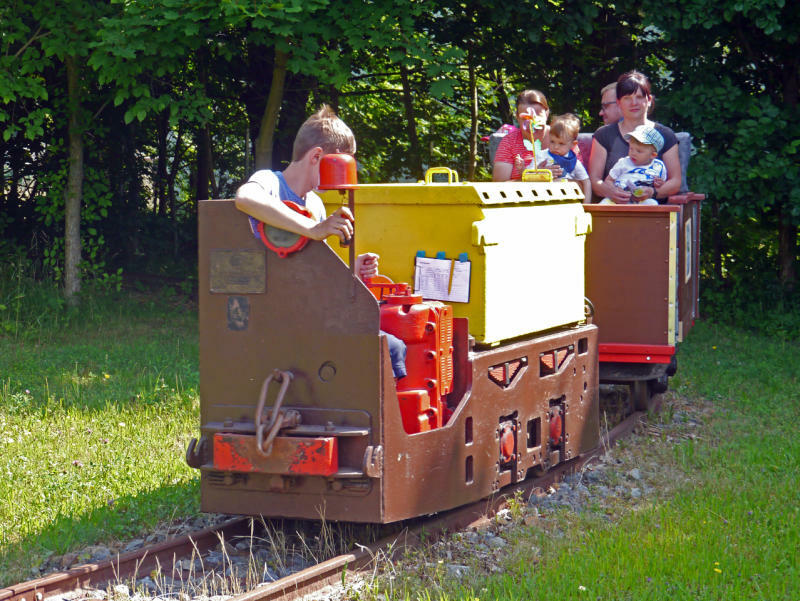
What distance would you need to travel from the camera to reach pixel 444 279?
5.50m

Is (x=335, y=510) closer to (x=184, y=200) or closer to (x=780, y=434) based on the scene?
(x=780, y=434)

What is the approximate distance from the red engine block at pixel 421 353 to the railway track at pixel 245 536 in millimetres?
537

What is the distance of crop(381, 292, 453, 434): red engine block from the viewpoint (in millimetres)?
5074

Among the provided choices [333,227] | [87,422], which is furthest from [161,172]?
[333,227]

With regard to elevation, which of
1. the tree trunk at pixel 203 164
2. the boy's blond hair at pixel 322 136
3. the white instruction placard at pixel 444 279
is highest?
the tree trunk at pixel 203 164

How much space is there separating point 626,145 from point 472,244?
3.56 metres

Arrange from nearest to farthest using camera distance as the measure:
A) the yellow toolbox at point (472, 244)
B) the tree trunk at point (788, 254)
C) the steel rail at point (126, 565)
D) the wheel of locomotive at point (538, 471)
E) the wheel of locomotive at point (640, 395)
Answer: the steel rail at point (126, 565), the yellow toolbox at point (472, 244), the wheel of locomotive at point (538, 471), the wheel of locomotive at point (640, 395), the tree trunk at point (788, 254)

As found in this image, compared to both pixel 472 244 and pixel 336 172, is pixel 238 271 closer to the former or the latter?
pixel 336 172

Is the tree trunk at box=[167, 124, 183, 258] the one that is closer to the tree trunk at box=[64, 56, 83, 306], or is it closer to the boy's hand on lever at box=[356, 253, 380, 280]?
the tree trunk at box=[64, 56, 83, 306]

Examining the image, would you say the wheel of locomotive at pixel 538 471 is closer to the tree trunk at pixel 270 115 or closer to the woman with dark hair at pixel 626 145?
the woman with dark hair at pixel 626 145

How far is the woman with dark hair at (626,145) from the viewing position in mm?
8359

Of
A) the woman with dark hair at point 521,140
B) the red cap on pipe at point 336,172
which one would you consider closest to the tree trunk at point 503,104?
the woman with dark hair at point 521,140

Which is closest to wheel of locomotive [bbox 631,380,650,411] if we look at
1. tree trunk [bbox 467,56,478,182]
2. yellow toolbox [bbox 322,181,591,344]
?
yellow toolbox [bbox 322,181,591,344]

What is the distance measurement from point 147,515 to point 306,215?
194cm
